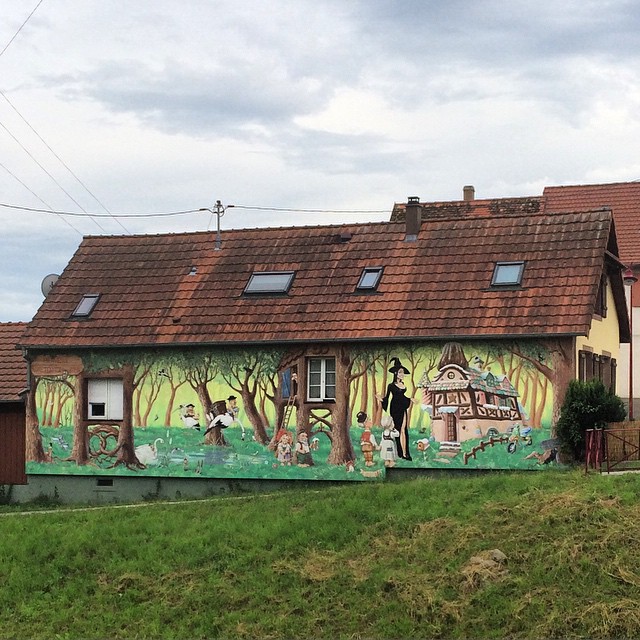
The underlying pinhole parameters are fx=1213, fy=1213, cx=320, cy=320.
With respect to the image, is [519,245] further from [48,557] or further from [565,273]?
[48,557]

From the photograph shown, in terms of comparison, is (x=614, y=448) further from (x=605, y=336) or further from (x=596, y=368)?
(x=605, y=336)

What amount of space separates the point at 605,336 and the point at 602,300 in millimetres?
1219

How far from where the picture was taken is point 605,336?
30750 mm

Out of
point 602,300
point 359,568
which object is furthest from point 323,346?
point 359,568

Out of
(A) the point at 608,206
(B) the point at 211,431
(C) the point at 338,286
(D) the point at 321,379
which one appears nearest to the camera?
(D) the point at 321,379

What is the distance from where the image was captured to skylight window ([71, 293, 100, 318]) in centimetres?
3091

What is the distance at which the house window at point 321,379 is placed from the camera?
28.2 m

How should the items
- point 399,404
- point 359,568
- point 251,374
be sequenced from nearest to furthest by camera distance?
point 359,568 → point 399,404 → point 251,374

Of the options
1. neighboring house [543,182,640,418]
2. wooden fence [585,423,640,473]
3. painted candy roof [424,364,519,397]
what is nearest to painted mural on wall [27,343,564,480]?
painted candy roof [424,364,519,397]

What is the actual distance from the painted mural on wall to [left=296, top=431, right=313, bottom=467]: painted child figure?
0.09 feet

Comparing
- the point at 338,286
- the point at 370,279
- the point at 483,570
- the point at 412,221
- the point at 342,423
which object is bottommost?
the point at 483,570

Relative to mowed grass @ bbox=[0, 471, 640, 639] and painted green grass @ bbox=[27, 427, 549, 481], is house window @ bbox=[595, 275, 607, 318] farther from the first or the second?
mowed grass @ bbox=[0, 471, 640, 639]

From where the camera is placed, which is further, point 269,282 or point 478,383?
point 269,282

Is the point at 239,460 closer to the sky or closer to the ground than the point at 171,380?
closer to the ground
